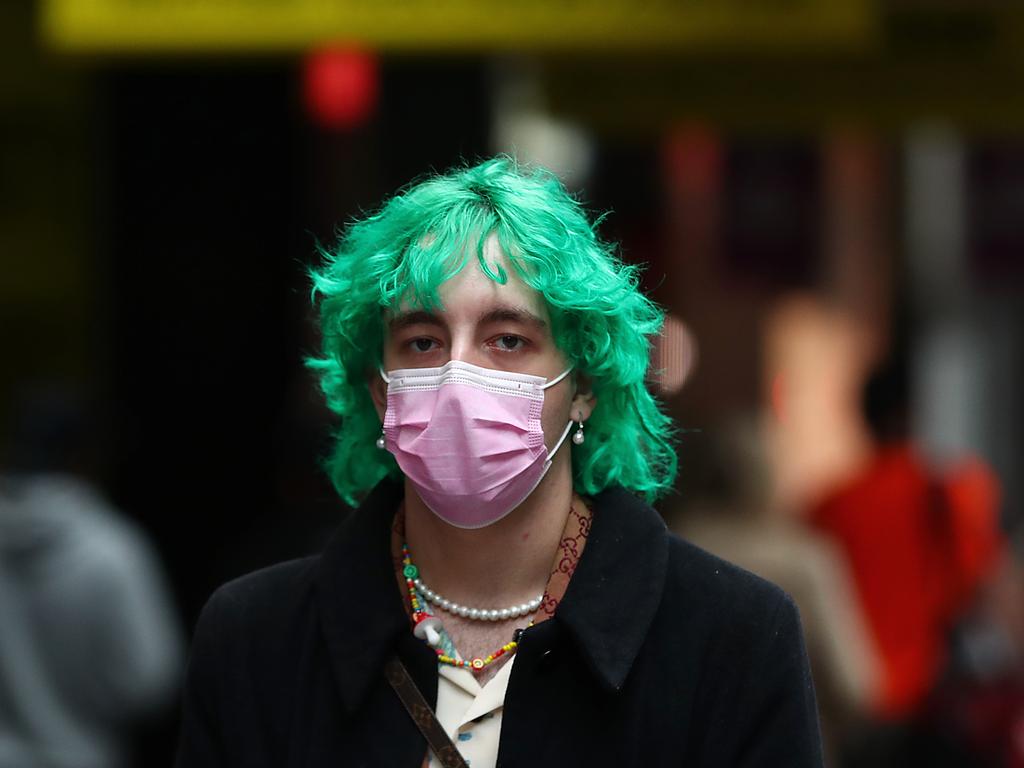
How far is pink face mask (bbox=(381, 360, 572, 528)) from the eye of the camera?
8.16ft

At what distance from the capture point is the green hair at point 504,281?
2508 millimetres

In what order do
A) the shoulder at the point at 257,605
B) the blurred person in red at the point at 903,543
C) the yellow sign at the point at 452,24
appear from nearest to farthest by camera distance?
the shoulder at the point at 257,605 → the yellow sign at the point at 452,24 → the blurred person in red at the point at 903,543

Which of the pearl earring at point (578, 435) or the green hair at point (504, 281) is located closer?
the green hair at point (504, 281)

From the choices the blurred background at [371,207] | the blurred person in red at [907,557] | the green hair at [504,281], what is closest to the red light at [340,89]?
the blurred background at [371,207]

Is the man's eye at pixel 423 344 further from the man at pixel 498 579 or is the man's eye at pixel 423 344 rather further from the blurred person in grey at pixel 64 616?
the blurred person in grey at pixel 64 616

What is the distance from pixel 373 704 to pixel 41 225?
708cm

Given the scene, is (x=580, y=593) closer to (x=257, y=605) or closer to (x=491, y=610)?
(x=491, y=610)

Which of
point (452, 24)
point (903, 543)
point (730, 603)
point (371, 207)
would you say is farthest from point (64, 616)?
point (730, 603)

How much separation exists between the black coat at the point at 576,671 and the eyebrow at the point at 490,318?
318mm

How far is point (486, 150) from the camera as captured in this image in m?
8.41

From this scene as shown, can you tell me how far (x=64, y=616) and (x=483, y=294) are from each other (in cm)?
342

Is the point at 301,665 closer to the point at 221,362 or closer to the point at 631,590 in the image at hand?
the point at 631,590

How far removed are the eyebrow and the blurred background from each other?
0.38m

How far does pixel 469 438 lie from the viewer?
2486 millimetres
